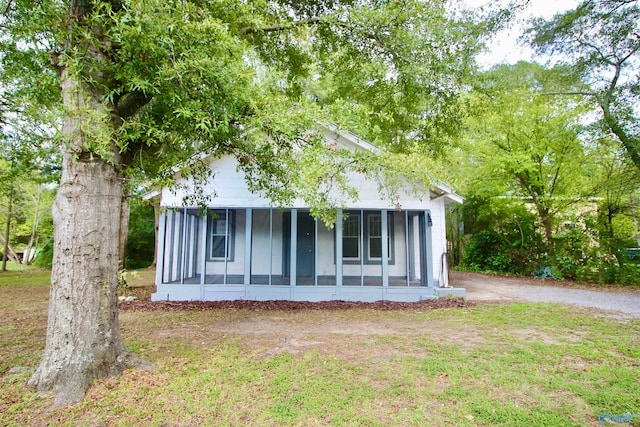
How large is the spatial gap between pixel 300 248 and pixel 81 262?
24.9 ft

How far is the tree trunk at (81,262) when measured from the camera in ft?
12.0

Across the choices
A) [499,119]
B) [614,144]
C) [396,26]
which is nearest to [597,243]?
[614,144]

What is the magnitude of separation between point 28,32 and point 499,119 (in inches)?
583

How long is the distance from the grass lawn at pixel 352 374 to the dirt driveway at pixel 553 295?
2.09 m

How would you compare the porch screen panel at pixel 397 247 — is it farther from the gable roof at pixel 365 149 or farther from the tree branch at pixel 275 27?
the tree branch at pixel 275 27

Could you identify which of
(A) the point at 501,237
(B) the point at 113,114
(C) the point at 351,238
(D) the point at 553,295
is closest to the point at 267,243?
(C) the point at 351,238

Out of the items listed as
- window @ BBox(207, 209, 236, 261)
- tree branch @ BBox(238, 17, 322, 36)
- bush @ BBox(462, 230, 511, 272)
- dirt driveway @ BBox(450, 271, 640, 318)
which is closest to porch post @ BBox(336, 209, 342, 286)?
window @ BBox(207, 209, 236, 261)

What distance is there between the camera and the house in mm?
9148

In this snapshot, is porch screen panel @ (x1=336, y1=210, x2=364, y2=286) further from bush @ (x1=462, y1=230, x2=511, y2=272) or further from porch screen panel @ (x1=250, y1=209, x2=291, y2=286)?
bush @ (x1=462, y1=230, x2=511, y2=272)

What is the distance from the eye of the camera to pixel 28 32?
4047 millimetres

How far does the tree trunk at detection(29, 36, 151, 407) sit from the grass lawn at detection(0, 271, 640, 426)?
0.82 feet

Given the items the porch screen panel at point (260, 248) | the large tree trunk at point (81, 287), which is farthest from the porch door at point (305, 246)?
the large tree trunk at point (81, 287)

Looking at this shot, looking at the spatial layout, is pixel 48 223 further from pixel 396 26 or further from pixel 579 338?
pixel 579 338

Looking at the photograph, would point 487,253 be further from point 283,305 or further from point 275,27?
point 275,27
